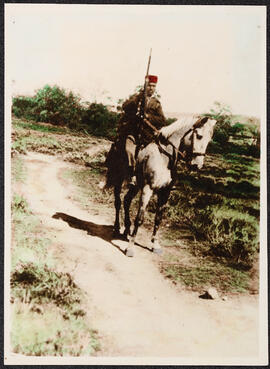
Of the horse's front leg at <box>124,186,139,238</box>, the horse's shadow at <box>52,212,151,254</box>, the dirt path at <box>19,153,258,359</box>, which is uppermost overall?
the horse's front leg at <box>124,186,139,238</box>

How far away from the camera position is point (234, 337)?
12.7 feet

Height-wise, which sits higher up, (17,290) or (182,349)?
(17,290)

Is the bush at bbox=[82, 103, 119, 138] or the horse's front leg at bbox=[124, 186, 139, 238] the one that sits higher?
the bush at bbox=[82, 103, 119, 138]

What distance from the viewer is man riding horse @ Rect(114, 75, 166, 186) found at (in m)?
3.88

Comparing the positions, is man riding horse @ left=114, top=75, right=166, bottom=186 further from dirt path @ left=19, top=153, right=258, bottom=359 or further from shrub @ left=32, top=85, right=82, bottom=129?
dirt path @ left=19, top=153, right=258, bottom=359

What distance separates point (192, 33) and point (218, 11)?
308 mm

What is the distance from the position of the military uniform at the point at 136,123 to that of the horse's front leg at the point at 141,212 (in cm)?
23

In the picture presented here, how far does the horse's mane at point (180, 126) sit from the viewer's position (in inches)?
151

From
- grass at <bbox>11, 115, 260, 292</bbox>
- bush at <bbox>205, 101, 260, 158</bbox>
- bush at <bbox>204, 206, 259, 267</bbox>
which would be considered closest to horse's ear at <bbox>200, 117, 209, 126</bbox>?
bush at <bbox>205, 101, 260, 158</bbox>

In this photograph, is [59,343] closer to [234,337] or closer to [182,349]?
[182,349]

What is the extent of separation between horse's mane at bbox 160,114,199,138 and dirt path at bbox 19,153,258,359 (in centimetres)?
100

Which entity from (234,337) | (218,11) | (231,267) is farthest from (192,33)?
(234,337)

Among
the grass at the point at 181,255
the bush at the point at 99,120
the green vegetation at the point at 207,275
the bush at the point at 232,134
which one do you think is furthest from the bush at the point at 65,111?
the green vegetation at the point at 207,275

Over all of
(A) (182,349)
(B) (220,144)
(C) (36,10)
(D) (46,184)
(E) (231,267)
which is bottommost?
(A) (182,349)
